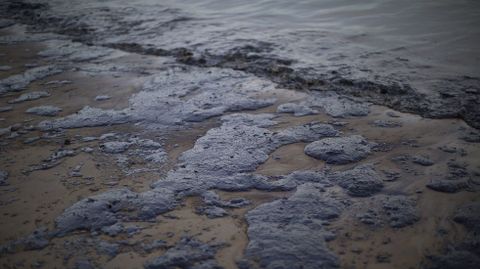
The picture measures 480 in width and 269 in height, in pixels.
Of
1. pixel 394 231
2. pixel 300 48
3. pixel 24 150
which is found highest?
pixel 300 48

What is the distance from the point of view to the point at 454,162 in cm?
202

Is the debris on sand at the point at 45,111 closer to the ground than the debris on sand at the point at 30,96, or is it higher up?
closer to the ground

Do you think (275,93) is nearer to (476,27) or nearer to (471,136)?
(471,136)

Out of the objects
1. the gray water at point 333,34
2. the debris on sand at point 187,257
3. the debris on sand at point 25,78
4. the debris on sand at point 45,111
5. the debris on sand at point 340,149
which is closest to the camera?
the debris on sand at point 187,257

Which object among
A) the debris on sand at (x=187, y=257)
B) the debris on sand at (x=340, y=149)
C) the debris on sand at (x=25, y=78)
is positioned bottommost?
the debris on sand at (x=187, y=257)

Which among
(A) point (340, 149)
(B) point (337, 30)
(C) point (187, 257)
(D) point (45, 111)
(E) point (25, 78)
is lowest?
(C) point (187, 257)

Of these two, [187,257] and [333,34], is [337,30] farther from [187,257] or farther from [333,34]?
[187,257]

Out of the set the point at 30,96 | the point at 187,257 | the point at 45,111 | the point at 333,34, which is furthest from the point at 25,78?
the point at 333,34

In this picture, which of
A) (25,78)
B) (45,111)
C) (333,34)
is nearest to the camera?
(45,111)

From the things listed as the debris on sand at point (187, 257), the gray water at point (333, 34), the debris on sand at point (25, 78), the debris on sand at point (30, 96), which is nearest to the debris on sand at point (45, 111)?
the debris on sand at point (30, 96)

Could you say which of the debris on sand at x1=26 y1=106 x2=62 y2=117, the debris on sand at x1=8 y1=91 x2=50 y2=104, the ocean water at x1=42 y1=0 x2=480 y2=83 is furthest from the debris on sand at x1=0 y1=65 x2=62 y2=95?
the ocean water at x1=42 y1=0 x2=480 y2=83

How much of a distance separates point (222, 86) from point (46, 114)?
135cm

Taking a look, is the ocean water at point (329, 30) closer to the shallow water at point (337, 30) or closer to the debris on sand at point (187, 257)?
the shallow water at point (337, 30)

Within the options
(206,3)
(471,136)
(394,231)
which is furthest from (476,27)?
(206,3)
